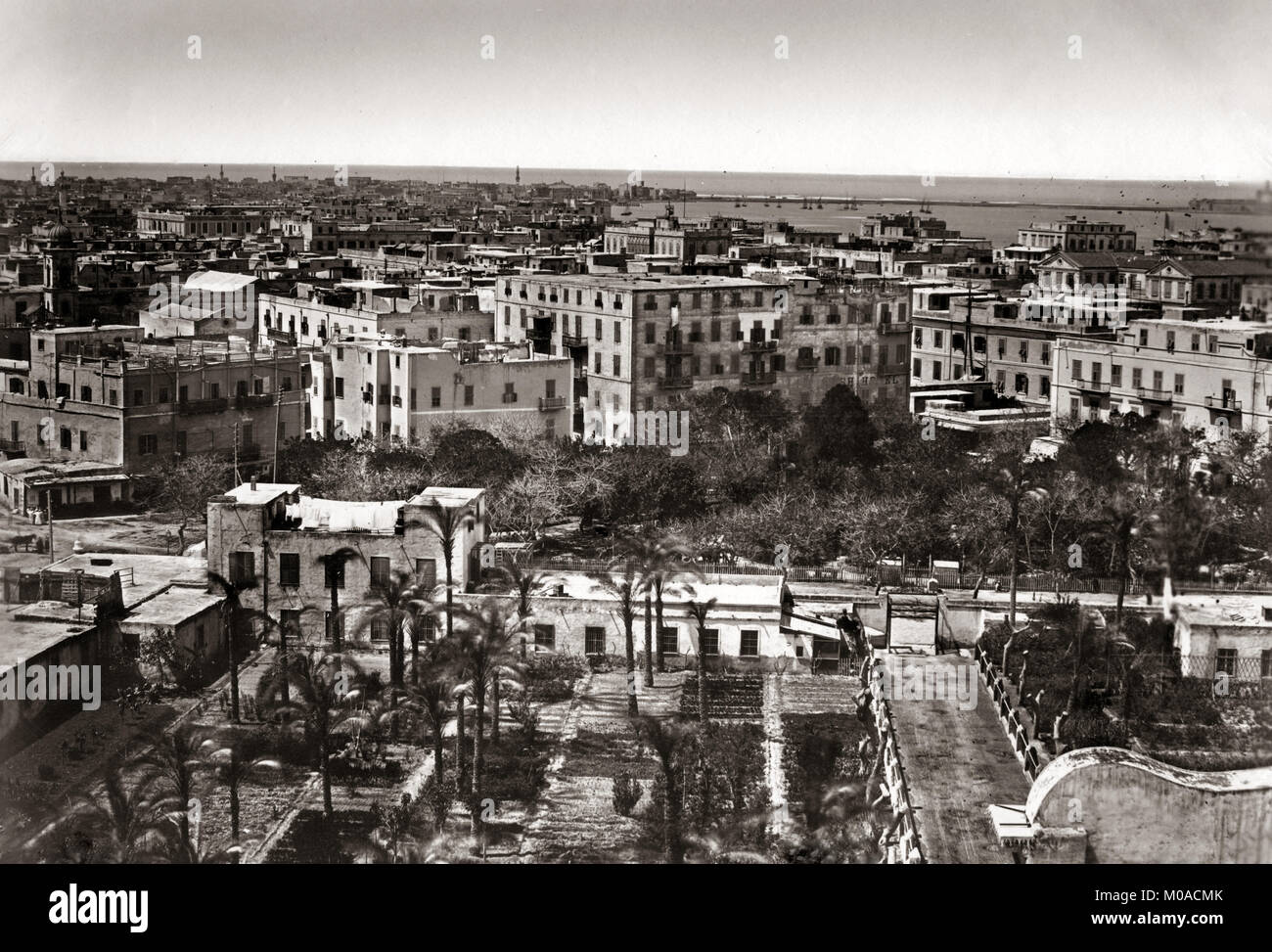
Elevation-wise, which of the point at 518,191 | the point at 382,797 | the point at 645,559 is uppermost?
the point at 518,191

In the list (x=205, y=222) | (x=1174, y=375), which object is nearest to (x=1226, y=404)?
(x=1174, y=375)

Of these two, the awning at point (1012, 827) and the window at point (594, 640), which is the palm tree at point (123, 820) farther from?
the awning at point (1012, 827)

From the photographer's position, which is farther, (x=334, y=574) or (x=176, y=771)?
(x=334, y=574)

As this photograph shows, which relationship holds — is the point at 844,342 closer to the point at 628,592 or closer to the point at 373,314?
the point at 373,314

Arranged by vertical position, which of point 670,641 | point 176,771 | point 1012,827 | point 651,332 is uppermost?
point 651,332

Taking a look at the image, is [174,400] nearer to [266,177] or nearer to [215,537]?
[215,537]

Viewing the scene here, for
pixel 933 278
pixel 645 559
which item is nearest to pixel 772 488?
pixel 645 559

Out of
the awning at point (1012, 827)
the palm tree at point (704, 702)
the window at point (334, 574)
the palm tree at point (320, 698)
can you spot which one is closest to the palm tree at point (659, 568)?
the palm tree at point (704, 702)
